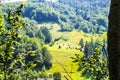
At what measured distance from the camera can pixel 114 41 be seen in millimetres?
3236

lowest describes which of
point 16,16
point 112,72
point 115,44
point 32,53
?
point 32,53

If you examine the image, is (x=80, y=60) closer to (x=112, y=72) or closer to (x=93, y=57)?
(x=93, y=57)

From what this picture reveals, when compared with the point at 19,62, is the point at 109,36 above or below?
above

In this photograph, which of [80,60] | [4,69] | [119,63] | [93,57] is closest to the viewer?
[119,63]

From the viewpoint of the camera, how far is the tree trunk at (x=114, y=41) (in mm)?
3193

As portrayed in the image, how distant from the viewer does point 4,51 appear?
38.4 feet

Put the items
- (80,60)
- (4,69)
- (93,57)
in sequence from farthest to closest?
(93,57) → (80,60) → (4,69)

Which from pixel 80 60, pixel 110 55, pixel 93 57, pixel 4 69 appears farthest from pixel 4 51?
pixel 110 55

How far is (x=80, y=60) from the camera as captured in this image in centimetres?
1196

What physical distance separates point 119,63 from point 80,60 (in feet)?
28.8

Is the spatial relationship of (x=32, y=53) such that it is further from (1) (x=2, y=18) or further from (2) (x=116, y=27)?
(2) (x=116, y=27)

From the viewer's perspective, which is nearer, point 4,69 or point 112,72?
point 112,72

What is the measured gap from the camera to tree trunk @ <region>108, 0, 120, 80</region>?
319 centimetres

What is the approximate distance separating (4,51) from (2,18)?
1.23 metres
